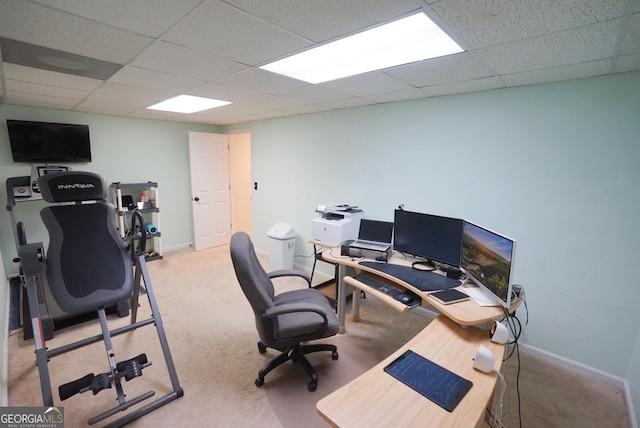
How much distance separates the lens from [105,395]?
6.55ft

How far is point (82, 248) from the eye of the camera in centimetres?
200

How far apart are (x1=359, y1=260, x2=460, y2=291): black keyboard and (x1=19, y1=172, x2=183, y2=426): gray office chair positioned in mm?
1753

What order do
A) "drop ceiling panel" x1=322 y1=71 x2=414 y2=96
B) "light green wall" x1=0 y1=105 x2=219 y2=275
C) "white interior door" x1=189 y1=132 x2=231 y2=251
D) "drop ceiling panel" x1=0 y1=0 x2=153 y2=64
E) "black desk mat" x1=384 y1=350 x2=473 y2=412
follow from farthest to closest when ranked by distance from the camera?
1. "white interior door" x1=189 y1=132 x2=231 y2=251
2. "light green wall" x1=0 y1=105 x2=219 y2=275
3. "drop ceiling panel" x1=322 y1=71 x2=414 y2=96
4. "drop ceiling panel" x1=0 y1=0 x2=153 y2=64
5. "black desk mat" x1=384 y1=350 x2=473 y2=412

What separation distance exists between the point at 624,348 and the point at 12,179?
6226 millimetres

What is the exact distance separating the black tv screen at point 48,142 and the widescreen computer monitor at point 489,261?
4936 millimetres

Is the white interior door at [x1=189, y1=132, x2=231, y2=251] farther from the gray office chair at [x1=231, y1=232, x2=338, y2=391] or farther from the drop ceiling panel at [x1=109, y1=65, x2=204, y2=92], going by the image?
the gray office chair at [x1=231, y1=232, x2=338, y2=391]

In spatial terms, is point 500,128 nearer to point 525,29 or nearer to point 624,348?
point 525,29

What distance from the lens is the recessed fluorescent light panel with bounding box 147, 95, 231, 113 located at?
3223mm

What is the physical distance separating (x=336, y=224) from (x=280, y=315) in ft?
4.56

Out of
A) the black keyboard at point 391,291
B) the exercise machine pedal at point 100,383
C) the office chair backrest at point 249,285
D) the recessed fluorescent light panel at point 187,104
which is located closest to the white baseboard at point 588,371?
the black keyboard at point 391,291

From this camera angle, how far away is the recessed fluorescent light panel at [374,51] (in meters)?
1.50

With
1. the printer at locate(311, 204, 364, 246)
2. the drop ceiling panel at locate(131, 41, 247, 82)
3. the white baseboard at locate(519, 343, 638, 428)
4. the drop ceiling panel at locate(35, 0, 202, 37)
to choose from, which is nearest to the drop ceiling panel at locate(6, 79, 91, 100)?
the drop ceiling panel at locate(131, 41, 247, 82)

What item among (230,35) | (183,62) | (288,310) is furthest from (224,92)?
(288,310)

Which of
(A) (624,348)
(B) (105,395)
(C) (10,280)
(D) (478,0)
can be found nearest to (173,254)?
(C) (10,280)
